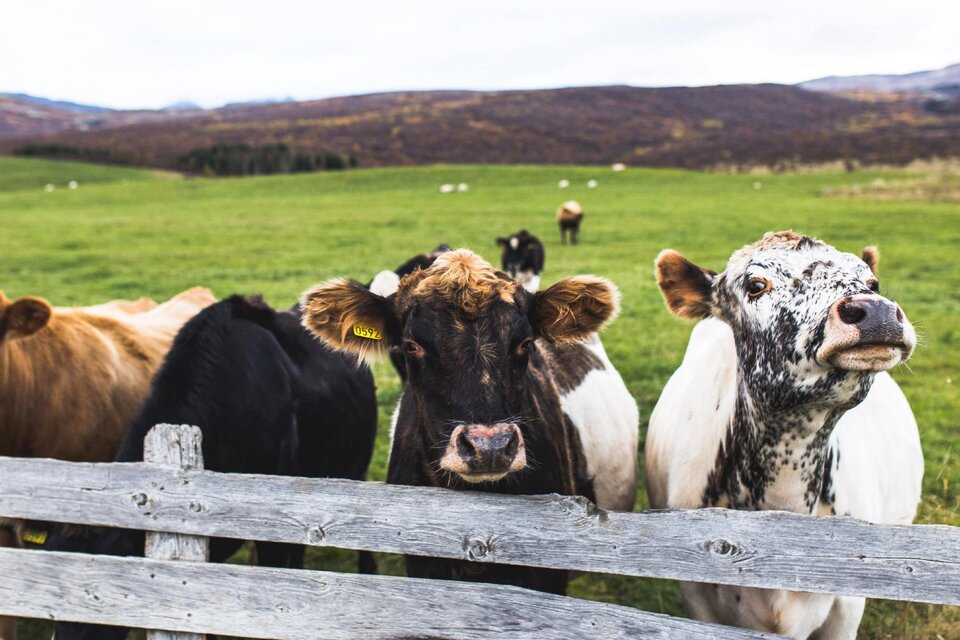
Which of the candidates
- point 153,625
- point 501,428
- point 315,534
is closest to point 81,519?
point 153,625

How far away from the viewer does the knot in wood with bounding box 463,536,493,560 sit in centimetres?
303

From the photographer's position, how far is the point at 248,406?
4.41 meters

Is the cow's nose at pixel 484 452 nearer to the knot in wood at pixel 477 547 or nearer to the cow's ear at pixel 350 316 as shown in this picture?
the knot in wood at pixel 477 547

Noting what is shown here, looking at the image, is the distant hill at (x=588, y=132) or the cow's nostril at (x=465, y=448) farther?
the distant hill at (x=588, y=132)

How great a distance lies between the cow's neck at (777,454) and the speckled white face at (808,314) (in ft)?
0.53

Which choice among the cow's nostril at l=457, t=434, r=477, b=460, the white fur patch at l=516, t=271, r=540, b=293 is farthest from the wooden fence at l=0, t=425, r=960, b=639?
the white fur patch at l=516, t=271, r=540, b=293

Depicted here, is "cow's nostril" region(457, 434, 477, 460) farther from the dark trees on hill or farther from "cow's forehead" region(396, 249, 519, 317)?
the dark trees on hill

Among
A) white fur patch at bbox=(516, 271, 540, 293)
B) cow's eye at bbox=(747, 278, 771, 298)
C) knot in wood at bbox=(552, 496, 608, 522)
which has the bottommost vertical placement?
white fur patch at bbox=(516, 271, 540, 293)

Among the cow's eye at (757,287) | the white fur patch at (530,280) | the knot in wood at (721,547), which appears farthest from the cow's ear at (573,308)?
the white fur patch at (530,280)

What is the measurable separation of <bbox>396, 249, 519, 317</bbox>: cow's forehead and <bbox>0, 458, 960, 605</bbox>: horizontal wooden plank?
75cm

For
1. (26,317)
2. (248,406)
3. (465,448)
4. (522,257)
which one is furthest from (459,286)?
(522,257)

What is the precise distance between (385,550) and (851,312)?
1950mm

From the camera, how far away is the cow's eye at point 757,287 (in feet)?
9.89

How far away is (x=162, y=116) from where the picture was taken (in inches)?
7082
